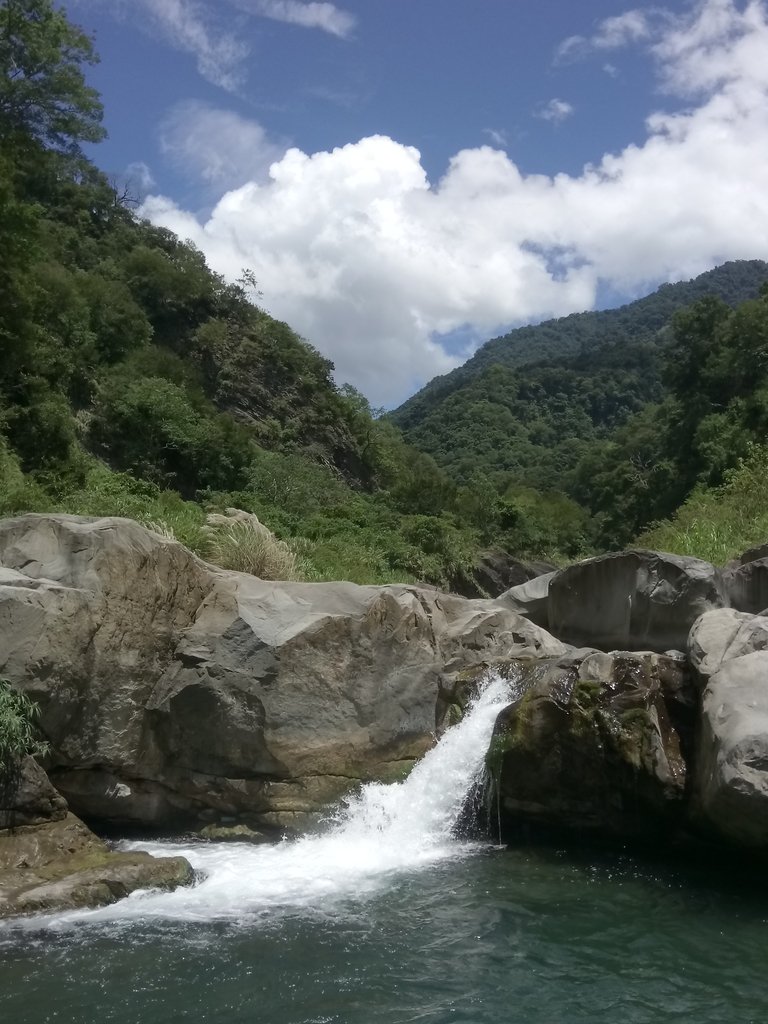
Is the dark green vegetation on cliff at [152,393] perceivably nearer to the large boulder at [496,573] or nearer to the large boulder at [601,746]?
the large boulder at [496,573]

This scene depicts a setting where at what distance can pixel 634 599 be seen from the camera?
11.9 meters

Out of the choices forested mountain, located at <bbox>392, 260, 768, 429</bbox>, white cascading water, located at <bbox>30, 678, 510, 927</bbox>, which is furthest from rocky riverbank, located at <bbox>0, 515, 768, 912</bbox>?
forested mountain, located at <bbox>392, 260, 768, 429</bbox>

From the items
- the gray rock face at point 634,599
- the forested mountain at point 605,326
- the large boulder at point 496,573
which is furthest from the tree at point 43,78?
the forested mountain at point 605,326

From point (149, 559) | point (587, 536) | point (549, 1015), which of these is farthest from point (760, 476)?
point (587, 536)

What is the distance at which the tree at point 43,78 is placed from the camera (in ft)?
95.9

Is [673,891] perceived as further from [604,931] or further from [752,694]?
[752,694]

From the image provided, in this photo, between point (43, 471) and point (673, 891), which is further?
point (43, 471)

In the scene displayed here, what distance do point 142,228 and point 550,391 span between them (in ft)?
165

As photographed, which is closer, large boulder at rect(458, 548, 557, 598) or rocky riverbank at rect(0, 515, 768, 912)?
rocky riverbank at rect(0, 515, 768, 912)

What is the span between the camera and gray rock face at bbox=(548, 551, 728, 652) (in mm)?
11414

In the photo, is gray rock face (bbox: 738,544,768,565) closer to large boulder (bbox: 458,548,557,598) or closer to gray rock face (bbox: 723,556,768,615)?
gray rock face (bbox: 723,556,768,615)

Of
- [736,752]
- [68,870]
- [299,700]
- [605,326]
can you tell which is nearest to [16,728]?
[68,870]

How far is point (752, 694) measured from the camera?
798cm

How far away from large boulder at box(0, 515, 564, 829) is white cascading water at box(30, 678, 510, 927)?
374mm
